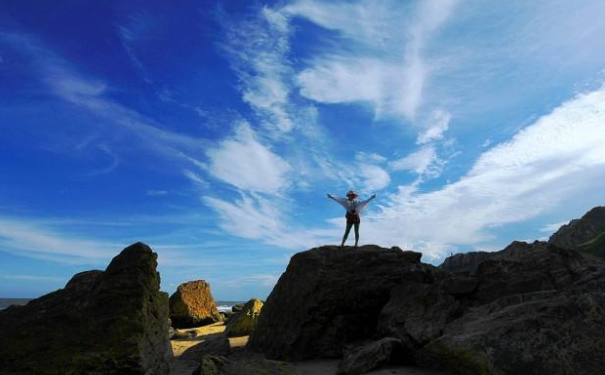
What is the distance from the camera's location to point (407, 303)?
14117 millimetres

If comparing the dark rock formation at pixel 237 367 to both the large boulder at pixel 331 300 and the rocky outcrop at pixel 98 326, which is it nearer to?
the rocky outcrop at pixel 98 326

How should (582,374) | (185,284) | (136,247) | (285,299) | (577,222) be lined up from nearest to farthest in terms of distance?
(582,374)
(136,247)
(285,299)
(185,284)
(577,222)

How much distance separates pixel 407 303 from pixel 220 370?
6.71m

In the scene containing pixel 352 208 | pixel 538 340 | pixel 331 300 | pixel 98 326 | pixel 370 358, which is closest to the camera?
pixel 538 340

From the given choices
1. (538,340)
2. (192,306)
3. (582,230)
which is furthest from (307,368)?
(582,230)

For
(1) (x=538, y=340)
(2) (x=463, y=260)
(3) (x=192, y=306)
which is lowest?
(1) (x=538, y=340)

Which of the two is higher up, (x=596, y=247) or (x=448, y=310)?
(x=596, y=247)

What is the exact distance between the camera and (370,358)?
38.0 feet

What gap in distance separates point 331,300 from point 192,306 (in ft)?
66.2

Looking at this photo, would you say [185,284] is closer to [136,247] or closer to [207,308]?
[207,308]

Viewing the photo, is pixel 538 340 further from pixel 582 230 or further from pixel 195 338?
pixel 582 230

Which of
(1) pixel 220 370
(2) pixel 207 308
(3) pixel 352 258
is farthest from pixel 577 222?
(1) pixel 220 370

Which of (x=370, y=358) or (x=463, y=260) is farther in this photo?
(x=463, y=260)

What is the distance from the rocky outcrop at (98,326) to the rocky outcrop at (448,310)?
18.0 ft
